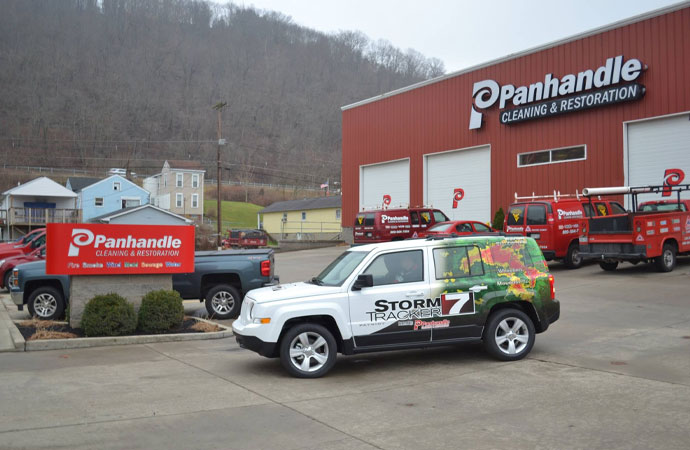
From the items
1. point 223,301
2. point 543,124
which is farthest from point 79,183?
point 223,301

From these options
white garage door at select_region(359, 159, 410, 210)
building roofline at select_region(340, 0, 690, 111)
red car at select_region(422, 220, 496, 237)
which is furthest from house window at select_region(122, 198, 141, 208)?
red car at select_region(422, 220, 496, 237)

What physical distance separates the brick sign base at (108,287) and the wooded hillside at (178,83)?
355 feet

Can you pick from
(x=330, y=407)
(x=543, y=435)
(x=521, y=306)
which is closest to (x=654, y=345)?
(x=521, y=306)

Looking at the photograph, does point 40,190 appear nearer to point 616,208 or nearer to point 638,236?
point 616,208

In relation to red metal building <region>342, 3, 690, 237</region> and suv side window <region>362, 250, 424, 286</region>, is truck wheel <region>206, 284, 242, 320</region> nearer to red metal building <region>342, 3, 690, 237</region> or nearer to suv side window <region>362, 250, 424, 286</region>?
suv side window <region>362, 250, 424, 286</region>

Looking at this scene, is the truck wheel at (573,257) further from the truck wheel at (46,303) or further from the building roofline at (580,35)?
the truck wheel at (46,303)

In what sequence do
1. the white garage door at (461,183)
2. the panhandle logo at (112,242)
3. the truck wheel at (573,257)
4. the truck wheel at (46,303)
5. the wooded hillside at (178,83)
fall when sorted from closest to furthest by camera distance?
the panhandle logo at (112,242), the truck wheel at (46,303), the truck wheel at (573,257), the white garage door at (461,183), the wooded hillside at (178,83)

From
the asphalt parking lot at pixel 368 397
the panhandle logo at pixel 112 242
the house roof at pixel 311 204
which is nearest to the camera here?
the asphalt parking lot at pixel 368 397

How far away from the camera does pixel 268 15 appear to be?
7205 inches

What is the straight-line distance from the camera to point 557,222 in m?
19.5

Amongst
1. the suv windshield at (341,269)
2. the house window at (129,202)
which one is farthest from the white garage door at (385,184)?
the house window at (129,202)

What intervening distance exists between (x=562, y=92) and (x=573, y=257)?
10.4 meters

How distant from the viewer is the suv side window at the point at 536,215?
1969cm

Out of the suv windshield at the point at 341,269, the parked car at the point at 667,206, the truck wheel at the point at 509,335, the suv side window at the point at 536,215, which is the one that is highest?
the parked car at the point at 667,206
